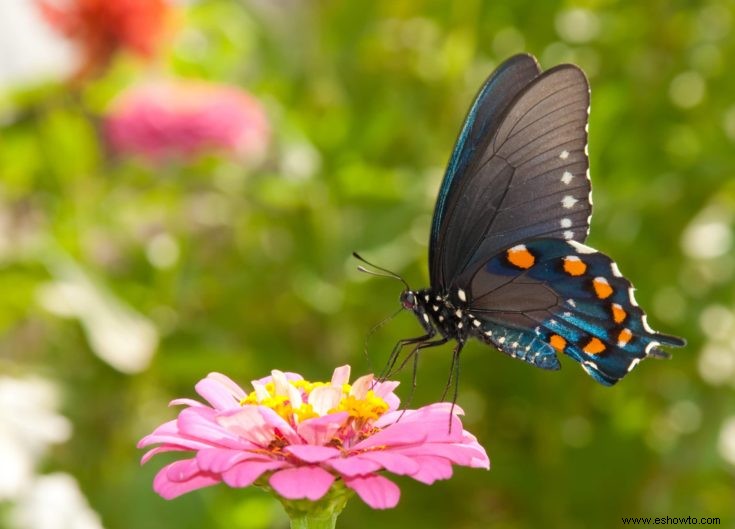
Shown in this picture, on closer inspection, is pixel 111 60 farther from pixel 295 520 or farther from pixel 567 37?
pixel 295 520

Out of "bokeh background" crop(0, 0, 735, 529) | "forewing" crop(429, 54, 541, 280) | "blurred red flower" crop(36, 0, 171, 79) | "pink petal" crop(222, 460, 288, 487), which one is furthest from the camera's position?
"blurred red flower" crop(36, 0, 171, 79)

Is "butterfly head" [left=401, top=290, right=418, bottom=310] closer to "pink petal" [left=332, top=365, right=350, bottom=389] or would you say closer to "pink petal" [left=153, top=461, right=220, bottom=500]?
"pink petal" [left=332, top=365, right=350, bottom=389]

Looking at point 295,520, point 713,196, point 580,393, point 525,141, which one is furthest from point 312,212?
point 295,520

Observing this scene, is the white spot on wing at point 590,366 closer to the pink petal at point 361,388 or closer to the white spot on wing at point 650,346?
the white spot on wing at point 650,346

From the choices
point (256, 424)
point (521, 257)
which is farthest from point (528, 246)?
point (256, 424)

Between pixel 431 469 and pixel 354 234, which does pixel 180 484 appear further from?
pixel 354 234

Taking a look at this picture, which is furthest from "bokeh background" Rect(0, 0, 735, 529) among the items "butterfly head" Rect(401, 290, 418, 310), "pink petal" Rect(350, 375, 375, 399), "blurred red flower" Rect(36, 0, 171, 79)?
"pink petal" Rect(350, 375, 375, 399)

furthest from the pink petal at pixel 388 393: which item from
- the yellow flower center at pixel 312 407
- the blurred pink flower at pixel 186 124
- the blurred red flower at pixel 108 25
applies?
the blurred red flower at pixel 108 25
